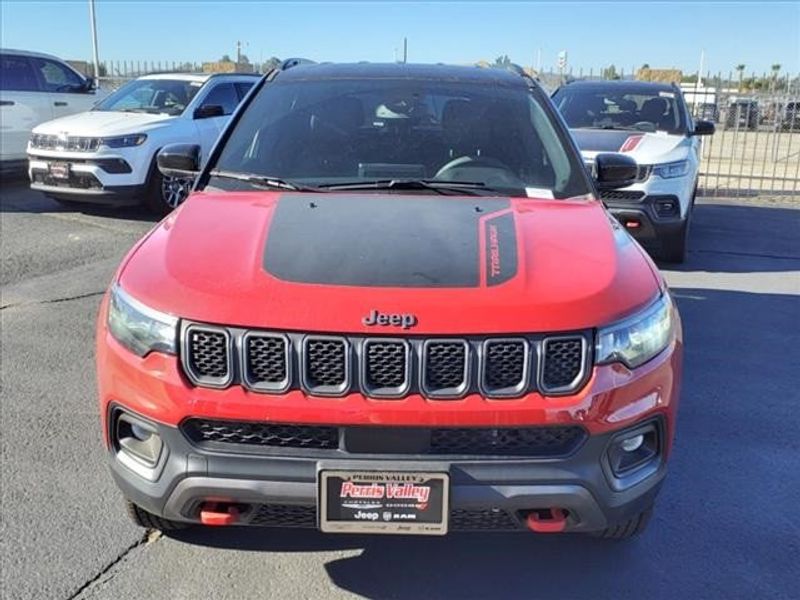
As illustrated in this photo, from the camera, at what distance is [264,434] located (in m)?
2.33

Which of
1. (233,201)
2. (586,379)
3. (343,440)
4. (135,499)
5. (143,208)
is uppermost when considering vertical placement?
(233,201)

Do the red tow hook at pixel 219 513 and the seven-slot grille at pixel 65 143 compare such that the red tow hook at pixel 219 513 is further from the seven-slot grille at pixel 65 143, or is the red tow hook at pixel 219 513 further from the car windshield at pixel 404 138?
the seven-slot grille at pixel 65 143

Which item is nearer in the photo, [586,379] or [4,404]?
[586,379]

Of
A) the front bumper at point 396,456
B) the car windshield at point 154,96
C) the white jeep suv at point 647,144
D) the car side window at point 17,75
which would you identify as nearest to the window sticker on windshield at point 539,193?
the front bumper at point 396,456

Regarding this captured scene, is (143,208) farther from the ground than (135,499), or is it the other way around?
(135,499)

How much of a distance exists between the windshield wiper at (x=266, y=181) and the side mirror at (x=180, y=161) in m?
0.60

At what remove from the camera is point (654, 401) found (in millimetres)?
2414

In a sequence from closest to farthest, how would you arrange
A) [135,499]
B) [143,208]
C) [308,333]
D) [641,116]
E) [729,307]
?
[308,333]
[135,499]
[729,307]
[641,116]
[143,208]

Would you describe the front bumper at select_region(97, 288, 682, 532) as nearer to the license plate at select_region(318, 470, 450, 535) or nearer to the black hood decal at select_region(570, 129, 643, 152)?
the license plate at select_region(318, 470, 450, 535)

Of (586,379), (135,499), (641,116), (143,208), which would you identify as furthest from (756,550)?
(143,208)

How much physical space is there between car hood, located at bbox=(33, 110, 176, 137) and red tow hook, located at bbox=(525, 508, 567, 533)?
811 cm

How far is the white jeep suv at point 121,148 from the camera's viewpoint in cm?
911

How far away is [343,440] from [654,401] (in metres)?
0.96

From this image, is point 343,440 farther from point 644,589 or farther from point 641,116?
point 641,116
